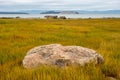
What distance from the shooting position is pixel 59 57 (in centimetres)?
841

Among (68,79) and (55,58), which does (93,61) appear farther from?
(68,79)

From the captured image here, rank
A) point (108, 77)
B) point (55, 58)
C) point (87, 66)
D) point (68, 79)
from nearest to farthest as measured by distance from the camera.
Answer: point (68, 79)
point (108, 77)
point (87, 66)
point (55, 58)

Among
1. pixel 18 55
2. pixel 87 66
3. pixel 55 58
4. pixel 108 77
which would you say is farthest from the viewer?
pixel 18 55

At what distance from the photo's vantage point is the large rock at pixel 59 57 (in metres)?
8.27

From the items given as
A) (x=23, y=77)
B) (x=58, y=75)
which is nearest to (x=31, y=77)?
(x=23, y=77)

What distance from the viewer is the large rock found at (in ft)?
27.1

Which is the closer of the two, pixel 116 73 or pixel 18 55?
pixel 116 73

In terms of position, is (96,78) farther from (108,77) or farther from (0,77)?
(0,77)

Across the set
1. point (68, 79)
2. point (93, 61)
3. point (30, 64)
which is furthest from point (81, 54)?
point (68, 79)

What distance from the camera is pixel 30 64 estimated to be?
27.3 ft

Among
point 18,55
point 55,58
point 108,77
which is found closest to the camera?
point 108,77

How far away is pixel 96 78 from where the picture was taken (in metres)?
6.74

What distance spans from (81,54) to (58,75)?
2.07 metres

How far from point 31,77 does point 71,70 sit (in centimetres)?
106
